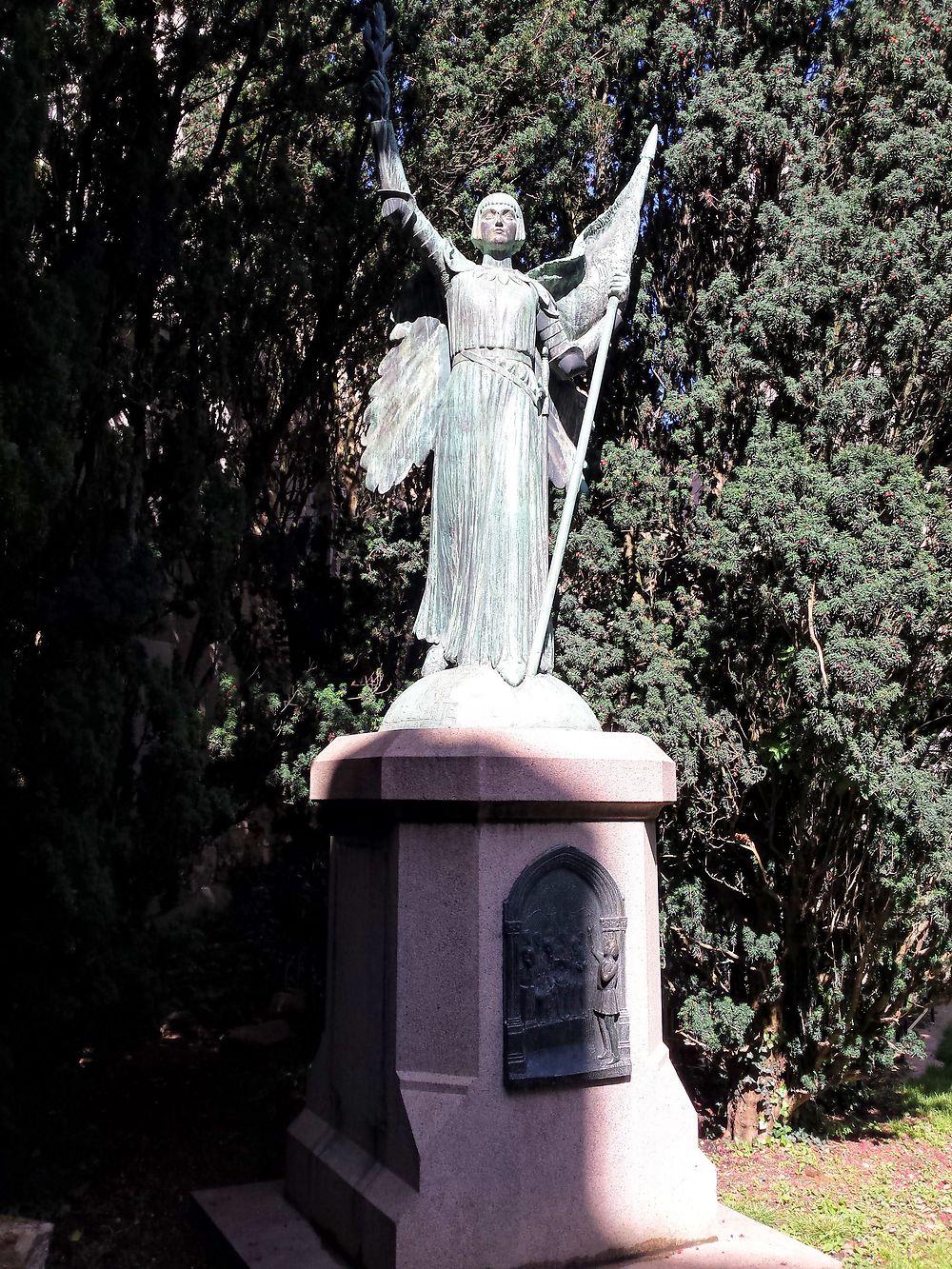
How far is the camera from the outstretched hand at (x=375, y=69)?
4.17m

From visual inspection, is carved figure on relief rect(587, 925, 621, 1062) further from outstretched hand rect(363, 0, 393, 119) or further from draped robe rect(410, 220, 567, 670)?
outstretched hand rect(363, 0, 393, 119)

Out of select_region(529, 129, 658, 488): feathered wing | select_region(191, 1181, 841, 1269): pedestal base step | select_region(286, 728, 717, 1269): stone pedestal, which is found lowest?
select_region(191, 1181, 841, 1269): pedestal base step

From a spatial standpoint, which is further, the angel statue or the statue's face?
the statue's face

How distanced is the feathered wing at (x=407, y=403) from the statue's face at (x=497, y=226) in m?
0.39

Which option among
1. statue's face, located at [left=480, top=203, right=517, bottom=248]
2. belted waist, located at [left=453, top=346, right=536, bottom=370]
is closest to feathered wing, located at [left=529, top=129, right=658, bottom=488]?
statue's face, located at [left=480, top=203, right=517, bottom=248]

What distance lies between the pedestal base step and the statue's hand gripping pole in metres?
2.10

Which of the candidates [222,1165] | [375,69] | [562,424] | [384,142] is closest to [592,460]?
[562,424]

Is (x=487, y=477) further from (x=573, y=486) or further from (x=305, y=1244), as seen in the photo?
(x=305, y=1244)

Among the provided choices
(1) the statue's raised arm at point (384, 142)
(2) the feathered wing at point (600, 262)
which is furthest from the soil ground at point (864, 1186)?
(1) the statue's raised arm at point (384, 142)

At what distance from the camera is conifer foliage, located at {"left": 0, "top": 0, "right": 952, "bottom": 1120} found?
4.73 metres

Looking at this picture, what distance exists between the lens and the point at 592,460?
6.36 metres

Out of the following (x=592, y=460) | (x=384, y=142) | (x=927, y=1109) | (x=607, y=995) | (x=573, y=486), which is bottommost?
(x=927, y=1109)

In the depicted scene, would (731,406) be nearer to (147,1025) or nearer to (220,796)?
(220,796)

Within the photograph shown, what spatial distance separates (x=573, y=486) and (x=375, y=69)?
5.93 ft
